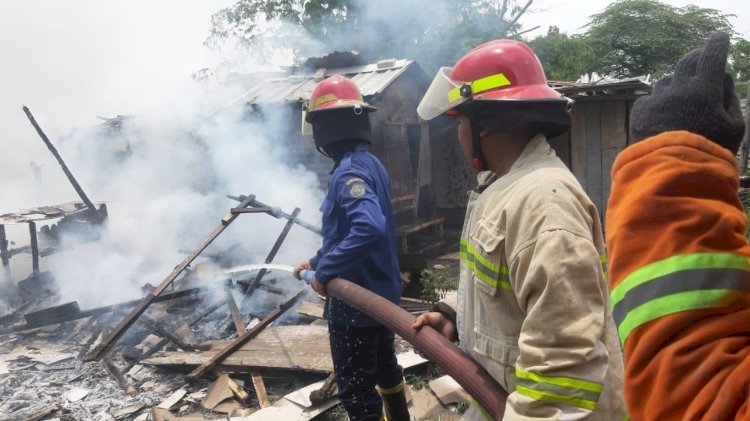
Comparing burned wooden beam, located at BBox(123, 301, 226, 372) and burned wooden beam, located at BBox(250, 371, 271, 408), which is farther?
burned wooden beam, located at BBox(123, 301, 226, 372)

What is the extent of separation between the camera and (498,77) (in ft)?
5.58

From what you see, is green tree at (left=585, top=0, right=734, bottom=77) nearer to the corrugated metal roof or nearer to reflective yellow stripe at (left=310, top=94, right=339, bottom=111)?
the corrugated metal roof

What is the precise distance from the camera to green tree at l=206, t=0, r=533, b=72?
1507 cm

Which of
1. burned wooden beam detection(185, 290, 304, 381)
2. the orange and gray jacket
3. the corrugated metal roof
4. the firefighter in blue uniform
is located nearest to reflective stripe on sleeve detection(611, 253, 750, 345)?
the orange and gray jacket

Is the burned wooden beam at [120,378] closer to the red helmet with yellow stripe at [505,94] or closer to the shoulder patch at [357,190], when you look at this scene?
the shoulder patch at [357,190]

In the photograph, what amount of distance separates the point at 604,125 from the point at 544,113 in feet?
30.8

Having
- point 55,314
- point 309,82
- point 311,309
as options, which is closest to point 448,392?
point 311,309

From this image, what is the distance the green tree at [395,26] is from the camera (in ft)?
49.4

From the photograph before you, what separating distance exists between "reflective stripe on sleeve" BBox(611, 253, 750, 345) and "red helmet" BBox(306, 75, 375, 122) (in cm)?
286

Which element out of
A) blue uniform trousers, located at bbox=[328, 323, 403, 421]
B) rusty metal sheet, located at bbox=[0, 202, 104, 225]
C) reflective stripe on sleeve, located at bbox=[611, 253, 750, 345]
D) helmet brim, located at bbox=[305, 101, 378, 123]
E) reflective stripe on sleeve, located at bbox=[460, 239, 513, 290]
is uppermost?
helmet brim, located at bbox=[305, 101, 378, 123]

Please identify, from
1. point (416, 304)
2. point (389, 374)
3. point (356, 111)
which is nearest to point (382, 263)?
point (389, 374)

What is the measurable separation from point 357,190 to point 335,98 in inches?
34.4

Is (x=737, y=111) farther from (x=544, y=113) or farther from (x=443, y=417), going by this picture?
(x=443, y=417)

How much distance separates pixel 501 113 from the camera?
1647 mm
